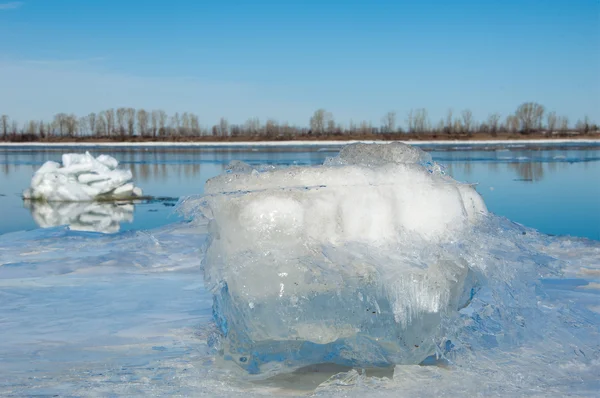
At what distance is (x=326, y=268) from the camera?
8.36 feet

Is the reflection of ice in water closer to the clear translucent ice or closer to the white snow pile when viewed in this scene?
the white snow pile

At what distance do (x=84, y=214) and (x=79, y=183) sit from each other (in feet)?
6.86

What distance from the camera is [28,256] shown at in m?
5.75

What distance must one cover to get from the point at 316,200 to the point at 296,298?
39 cm

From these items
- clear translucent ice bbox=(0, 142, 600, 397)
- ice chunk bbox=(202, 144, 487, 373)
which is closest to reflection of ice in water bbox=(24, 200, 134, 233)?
clear translucent ice bbox=(0, 142, 600, 397)

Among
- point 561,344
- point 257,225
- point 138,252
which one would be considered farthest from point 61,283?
point 561,344

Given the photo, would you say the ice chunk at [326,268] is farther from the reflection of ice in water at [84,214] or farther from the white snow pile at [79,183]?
the white snow pile at [79,183]

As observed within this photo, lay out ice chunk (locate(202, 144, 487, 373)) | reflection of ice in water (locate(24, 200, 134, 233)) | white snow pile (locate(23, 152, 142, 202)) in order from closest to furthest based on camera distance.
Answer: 1. ice chunk (locate(202, 144, 487, 373))
2. reflection of ice in water (locate(24, 200, 134, 233))
3. white snow pile (locate(23, 152, 142, 202))

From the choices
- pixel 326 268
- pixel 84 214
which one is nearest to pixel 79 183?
pixel 84 214

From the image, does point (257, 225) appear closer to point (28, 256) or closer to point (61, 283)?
point (61, 283)

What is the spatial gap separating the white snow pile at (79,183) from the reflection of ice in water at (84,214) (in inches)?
10.1

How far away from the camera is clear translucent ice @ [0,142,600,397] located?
2.55 m

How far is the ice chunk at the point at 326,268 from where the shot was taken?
100 inches

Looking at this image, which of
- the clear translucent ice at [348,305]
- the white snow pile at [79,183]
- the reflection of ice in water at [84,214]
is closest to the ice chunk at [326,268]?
the clear translucent ice at [348,305]
